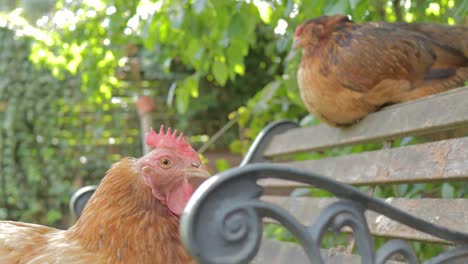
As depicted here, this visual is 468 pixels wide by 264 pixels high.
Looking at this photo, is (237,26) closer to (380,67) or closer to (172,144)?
(380,67)

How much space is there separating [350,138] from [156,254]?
0.89 meters

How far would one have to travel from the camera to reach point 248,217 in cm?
99

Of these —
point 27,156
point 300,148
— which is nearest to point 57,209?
point 27,156

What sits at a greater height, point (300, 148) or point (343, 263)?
point (300, 148)

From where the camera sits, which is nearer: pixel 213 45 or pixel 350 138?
pixel 350 138

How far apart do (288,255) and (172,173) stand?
65 centimetres

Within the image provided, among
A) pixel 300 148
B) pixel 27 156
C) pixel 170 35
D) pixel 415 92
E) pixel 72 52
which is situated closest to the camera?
pixel 415 92

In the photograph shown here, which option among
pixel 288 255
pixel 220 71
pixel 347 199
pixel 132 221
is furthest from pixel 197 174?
pixel 220 71

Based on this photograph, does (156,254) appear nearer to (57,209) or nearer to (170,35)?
(170,35)

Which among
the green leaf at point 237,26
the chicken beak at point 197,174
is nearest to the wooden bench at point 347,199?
the chicken beak at point 197,174

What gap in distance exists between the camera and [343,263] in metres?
1.89

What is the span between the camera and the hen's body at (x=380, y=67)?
213cm

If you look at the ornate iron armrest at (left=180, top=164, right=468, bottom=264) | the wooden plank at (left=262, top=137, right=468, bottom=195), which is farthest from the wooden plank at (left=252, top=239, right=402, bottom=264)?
the ornate iron armrest at (left=180, top=164, right=468, bottom=264)

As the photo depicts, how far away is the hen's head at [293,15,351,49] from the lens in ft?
7.68
